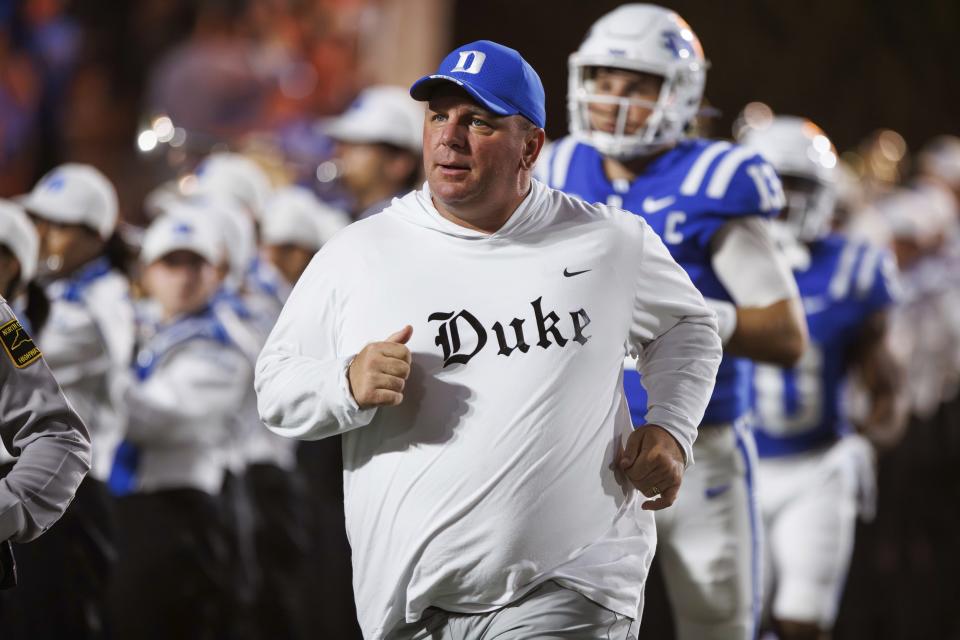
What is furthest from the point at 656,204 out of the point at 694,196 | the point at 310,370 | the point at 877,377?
the point at 877,377

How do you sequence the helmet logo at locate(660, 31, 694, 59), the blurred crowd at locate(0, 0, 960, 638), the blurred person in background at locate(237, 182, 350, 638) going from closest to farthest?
the helmet logo at locate(660, 31, 694, 59)
the blurred crowd at locate(0, 0, 960, 638)
the blurred person in background at locate(237, 182, 350, 638)

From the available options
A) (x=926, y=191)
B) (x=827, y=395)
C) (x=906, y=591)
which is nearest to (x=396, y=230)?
(x=827, y=395)

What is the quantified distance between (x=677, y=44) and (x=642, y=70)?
17 centimetres

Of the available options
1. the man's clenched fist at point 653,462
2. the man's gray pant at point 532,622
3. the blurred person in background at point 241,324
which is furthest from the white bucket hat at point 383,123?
the man's gray pant at point 532,622

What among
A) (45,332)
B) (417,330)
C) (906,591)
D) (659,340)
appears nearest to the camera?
(417,330)

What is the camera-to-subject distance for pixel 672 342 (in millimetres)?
4000

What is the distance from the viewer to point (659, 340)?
4.02 metres

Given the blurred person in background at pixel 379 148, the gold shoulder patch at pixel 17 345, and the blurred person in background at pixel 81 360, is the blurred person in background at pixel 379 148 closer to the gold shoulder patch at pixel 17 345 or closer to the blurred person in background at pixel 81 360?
the blurred person in background at pixel 81 360

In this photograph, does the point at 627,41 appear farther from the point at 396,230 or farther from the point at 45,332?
the point at 45,332

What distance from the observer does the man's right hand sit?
3484 mm

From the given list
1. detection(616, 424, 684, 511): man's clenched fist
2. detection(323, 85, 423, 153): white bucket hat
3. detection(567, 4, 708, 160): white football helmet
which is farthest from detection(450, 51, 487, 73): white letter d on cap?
detection(323, 85, 423, 153): white bucket hat

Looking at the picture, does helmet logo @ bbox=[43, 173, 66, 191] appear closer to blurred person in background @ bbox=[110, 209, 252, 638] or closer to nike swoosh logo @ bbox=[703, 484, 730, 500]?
blurred person in background @ bbox=[110, 209, 252, 638]

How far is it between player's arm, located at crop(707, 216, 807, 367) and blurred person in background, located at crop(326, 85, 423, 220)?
3056 mm

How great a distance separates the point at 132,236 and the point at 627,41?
10.7 feet
